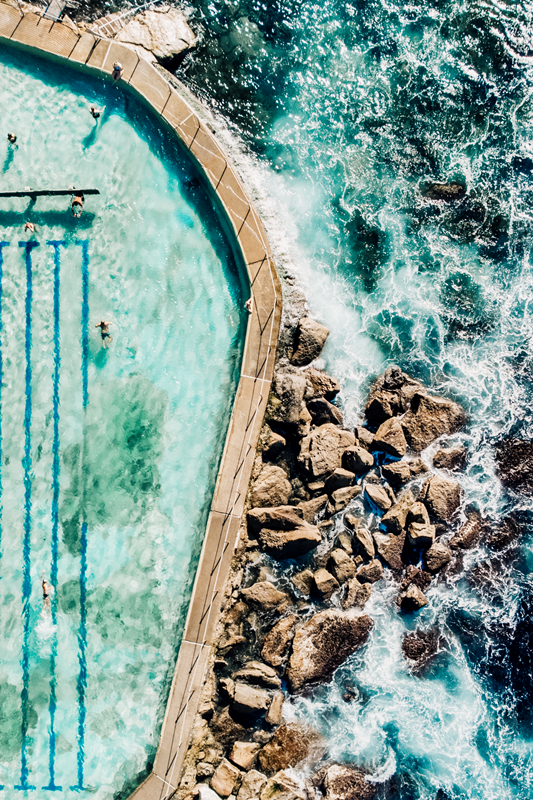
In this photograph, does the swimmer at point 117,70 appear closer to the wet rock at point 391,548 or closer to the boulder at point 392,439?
the boulder at point 392,439

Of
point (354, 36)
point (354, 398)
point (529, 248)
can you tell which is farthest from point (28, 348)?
point (529, 248)

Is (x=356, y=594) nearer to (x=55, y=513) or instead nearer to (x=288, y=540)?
(x=288, y=540)

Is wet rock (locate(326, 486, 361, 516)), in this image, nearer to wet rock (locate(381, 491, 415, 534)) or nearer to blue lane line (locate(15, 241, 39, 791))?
wet rock (locate(381, 491, 415, 534))

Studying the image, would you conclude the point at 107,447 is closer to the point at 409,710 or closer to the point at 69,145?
the point at 69,145

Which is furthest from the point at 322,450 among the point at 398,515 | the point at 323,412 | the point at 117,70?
the point at 117,70

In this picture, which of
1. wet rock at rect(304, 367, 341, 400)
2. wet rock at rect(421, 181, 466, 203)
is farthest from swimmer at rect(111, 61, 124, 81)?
wet rock at rect(304, 367, 341, 400)

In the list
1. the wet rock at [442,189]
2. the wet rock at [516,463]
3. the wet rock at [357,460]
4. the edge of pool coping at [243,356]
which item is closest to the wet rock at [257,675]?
the edge of pool coping at [243,356]
